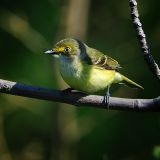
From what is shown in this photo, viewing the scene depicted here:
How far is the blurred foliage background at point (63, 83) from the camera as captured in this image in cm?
571

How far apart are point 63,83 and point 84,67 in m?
1.26

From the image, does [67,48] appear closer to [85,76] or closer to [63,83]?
[85,76]

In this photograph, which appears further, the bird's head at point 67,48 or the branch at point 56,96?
the bird's head at point 67,48

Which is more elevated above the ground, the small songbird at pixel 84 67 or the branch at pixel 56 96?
the small songbird at pixel 84 67

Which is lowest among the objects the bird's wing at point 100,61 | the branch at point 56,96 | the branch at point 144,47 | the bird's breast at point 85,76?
the branch at point 56,96

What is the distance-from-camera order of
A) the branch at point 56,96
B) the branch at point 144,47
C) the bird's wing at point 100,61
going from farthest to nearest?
the bird's wing at point 100,61, the branch at point 56,96, the branch at point 144,47

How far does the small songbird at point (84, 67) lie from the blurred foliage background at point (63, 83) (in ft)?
3.27

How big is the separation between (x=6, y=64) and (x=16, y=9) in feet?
2.55

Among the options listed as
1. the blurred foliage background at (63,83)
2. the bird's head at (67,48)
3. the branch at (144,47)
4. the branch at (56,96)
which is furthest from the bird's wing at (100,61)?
the branch at (144,47)

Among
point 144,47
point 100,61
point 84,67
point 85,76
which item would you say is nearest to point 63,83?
point 100,61

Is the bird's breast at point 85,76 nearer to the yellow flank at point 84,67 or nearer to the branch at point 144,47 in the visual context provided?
the yellow flank at point 84,67

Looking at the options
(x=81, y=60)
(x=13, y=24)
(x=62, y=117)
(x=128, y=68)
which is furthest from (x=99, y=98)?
(x=13, y=24)

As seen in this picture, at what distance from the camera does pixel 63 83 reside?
5.57m

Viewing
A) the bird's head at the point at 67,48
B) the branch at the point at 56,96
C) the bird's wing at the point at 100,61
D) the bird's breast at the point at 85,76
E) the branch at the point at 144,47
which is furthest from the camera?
the bird's wing at the point at 100,61
